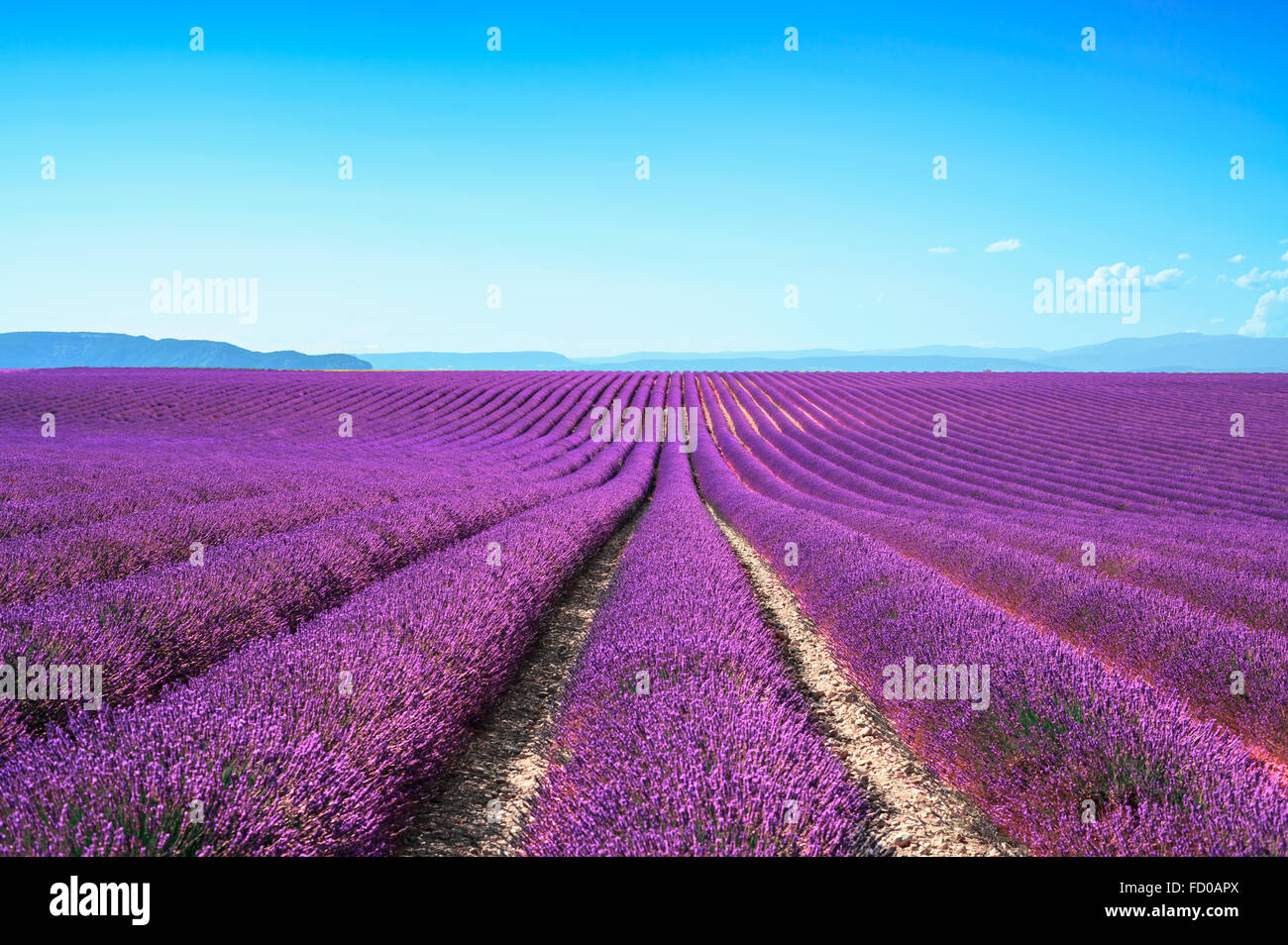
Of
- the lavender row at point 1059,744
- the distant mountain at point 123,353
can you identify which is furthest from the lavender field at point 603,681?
the distant mountain at point 123,353

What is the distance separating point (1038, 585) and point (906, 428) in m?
20.4

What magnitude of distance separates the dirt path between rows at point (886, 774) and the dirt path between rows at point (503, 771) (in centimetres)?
127

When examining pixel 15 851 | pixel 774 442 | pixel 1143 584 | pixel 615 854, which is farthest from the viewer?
pixel 774 442

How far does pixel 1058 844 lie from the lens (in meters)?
1.79

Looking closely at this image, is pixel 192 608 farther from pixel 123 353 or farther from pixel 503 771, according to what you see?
pixel 123 353

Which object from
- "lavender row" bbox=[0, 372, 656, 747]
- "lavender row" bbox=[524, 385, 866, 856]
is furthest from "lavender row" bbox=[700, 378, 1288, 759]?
"lavender row" bbox=[0, 372, 656, 747]

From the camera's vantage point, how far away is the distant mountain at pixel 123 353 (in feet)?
604

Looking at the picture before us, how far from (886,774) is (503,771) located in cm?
163

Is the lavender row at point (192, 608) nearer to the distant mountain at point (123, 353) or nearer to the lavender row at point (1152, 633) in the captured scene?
the lavender row at point (1152, 633)

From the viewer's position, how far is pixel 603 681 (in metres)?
2.38

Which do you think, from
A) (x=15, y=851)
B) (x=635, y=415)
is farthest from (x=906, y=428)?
(x=15, y=851)
